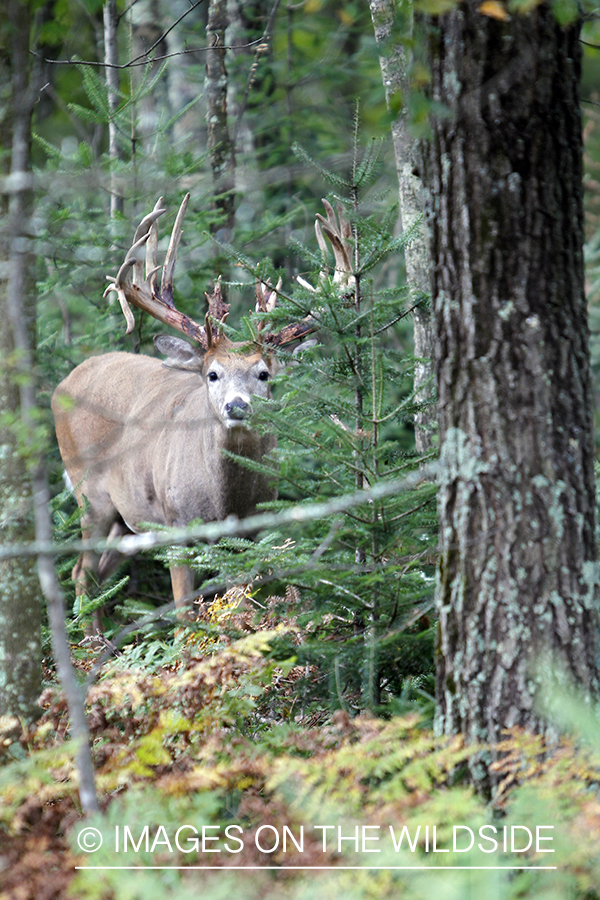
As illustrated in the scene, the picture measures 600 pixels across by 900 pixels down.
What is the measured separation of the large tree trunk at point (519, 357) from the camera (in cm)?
260

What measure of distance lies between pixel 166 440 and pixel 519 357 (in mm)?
4105

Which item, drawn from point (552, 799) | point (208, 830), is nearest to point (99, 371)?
point (208, 830)

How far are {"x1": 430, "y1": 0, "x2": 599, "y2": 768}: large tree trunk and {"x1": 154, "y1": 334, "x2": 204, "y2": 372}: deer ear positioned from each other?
3.53 meters

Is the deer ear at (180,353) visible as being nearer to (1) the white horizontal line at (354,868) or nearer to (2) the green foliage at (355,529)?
(2) the green foliage at (355,529)

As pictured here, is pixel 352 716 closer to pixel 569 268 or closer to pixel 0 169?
pixel 569 268

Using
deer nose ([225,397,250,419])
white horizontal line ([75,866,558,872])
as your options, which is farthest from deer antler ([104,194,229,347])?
white horizontal line ([75,866,558,872])

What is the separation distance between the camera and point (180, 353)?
599 cm

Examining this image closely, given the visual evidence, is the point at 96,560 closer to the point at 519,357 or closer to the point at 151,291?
the point at 151,291

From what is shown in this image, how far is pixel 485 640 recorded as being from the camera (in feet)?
8.70

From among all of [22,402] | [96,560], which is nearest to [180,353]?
[96,560]

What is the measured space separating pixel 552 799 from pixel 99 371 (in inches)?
221

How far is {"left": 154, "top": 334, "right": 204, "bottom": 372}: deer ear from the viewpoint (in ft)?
19.5

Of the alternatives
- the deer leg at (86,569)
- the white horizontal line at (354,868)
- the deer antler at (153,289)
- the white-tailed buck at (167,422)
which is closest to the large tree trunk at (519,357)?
the white horizontal line at (354,868)

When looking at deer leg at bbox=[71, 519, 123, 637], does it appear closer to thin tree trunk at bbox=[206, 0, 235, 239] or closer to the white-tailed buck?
the white-tailed buck
